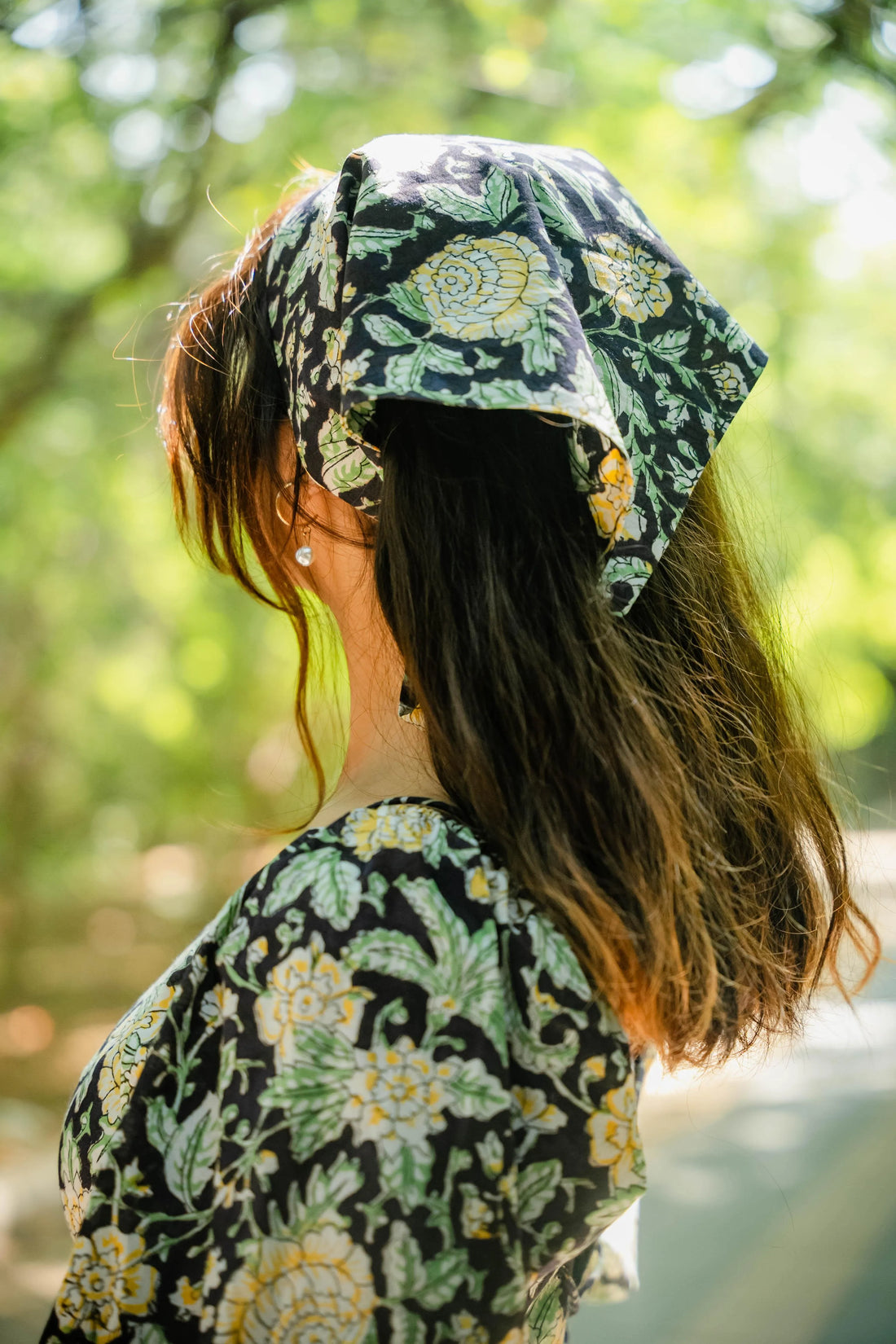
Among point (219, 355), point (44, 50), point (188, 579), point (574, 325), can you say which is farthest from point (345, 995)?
point (188, 579)

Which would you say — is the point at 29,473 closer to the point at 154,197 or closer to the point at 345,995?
the point at 154,197

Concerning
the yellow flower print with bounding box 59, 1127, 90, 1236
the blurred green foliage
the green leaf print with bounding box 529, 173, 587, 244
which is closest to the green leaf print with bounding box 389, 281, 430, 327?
the green leaf print with bounding box 529, 173, 587, 244

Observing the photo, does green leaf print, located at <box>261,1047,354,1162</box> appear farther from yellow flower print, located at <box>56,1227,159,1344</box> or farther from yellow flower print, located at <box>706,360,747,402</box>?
yellow flower print, located at <box>706,360,747,402</box>

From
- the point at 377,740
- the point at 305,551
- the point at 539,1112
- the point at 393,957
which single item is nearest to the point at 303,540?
the point at 305,551

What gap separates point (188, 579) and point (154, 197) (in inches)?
41.6

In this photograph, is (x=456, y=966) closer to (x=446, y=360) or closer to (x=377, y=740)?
(x=377, y=740)

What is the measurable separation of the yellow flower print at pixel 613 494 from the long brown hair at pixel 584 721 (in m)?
0.02

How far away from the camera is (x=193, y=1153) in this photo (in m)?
0.65

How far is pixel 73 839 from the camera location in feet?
10.6

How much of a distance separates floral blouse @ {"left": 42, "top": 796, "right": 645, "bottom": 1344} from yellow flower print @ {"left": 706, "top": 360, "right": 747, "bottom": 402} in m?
0.39

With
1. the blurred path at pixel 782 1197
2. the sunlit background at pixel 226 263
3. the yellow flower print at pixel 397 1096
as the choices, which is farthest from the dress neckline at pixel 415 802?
the sunlit background at pixel 226 263

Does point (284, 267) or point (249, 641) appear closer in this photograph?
point (284, 267)

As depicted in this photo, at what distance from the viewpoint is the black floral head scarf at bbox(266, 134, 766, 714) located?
0.61 m

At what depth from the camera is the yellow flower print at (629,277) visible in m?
0.70
